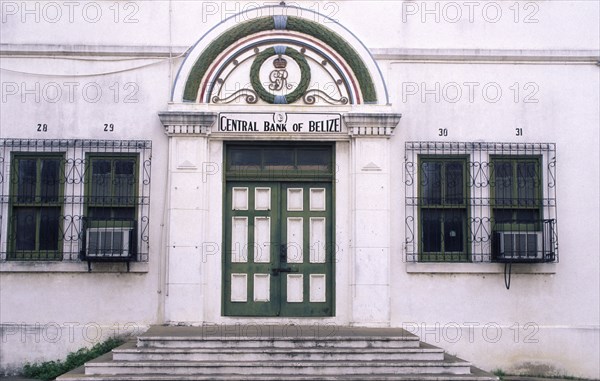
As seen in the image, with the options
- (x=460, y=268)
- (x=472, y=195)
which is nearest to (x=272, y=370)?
(x=460, y=268)

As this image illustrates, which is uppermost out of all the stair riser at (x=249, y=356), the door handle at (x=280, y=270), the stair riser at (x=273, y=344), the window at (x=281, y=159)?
the window at (x=281, y=159)

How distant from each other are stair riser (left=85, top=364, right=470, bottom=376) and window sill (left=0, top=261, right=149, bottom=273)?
2.48 m

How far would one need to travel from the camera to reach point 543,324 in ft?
43.2

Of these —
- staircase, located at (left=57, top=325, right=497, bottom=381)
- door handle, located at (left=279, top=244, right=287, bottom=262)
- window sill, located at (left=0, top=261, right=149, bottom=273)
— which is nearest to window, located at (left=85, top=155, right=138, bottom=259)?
window sill, located at (left=0, top=261, right=149, bottom=273)

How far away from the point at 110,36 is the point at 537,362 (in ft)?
29.4

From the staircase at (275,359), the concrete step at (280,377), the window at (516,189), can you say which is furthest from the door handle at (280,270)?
the window at (516,189)

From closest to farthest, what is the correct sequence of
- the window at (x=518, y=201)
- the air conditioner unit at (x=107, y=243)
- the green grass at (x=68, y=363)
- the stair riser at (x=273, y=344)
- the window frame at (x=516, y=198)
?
the stair riser at (x=273, y=344) → the green grass at (x=68, y=363) → the air conditioner unit at (x=107, y=243) → the window at (x=518, y=201) → the window frame at (x=516, y=198)

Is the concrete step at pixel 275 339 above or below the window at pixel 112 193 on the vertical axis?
below

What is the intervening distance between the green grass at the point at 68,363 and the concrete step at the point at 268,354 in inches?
58.7

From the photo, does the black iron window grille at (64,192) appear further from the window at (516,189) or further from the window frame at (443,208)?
the window at (516,189)

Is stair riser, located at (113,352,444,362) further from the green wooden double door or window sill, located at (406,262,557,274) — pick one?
window sill, located at (406,262,557,274)

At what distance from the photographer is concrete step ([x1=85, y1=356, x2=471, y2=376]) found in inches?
429

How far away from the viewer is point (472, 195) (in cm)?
1331

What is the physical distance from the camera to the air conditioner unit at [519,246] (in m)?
13.0
